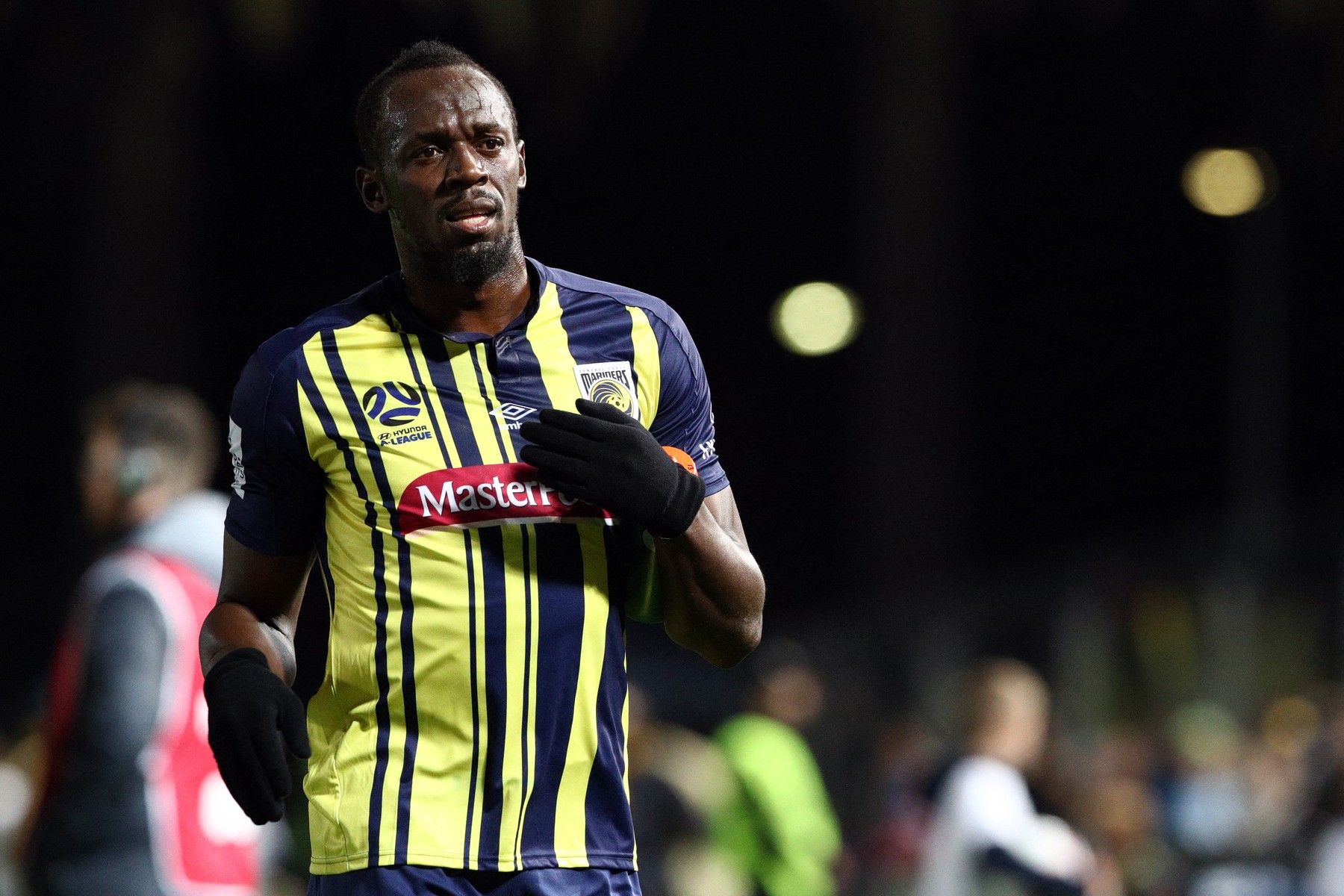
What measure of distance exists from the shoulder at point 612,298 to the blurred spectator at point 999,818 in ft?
13.2

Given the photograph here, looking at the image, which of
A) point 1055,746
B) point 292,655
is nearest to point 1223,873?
point 1055,746

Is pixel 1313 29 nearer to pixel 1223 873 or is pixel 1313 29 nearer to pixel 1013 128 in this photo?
pixel 1223 873

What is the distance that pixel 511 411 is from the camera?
9.89ft

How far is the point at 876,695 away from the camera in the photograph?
49.9ft

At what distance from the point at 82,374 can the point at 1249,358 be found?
1156cm

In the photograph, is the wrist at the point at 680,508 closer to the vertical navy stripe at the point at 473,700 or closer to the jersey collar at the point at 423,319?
the vertical navy stripe at the point at 473,700

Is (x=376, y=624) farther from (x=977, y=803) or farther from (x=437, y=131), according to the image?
(x=977, y=803)

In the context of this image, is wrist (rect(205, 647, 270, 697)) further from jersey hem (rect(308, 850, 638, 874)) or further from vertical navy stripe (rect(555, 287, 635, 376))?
vertical navy stripe (rect(555, 287, 635, 376))

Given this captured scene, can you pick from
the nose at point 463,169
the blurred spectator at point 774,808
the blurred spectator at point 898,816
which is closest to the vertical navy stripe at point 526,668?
the nose at point 463,169

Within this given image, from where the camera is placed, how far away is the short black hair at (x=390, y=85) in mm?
3119

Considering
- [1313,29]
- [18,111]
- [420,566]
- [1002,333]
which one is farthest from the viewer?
[1002,333]

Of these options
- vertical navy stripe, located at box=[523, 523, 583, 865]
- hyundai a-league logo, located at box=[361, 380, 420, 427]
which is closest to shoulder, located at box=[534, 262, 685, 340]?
hyundai a-league logo, located at box=[361, 380, 420, 427]

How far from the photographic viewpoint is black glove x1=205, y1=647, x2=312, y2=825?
9.33ft

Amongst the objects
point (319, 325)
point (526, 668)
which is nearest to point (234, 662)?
point (526, 668)
